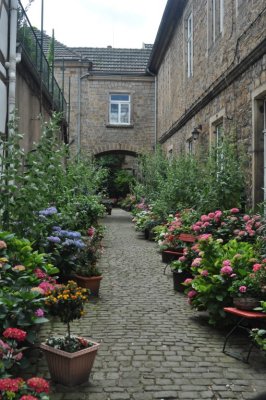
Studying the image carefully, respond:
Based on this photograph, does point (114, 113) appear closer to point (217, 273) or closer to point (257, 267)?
point (217, 273)

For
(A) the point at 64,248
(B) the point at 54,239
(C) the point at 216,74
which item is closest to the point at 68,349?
(B) the point at 54,239

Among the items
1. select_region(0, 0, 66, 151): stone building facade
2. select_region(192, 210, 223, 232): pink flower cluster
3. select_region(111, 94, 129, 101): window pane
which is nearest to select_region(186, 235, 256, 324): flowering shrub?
select_region(192, 210, 223, 232): pink flower cluster

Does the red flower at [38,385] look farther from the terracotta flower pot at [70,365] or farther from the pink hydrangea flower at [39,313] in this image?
the pink hydrangea flower at [39,313]

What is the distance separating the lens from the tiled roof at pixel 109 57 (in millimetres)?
22250

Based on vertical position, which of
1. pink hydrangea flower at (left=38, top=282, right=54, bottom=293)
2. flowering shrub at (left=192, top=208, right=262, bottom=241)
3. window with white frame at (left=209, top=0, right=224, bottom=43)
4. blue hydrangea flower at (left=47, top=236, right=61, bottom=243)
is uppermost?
window with white frame at (left=209, top=0, right=224, bottom=43)

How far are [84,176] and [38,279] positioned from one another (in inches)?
332

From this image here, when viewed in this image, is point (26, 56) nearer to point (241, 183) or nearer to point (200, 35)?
point (241, 183)

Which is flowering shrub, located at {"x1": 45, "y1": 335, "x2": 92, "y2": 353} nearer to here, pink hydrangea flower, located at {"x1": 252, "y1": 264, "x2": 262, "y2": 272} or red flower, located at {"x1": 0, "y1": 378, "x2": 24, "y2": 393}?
red flower, located at {"x1": 0, "y1": 378, "x2": 24, "y2": 393}

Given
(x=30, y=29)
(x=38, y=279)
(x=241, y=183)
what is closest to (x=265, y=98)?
(x=241, y=183)

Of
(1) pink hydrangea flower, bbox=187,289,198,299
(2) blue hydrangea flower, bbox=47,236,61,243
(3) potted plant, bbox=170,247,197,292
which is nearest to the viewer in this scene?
(1) pink hydrangea flower, bbox=187,289,198,299

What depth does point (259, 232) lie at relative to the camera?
21.3 feet

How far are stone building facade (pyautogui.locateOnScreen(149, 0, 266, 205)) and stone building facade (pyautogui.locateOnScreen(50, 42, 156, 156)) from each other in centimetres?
374

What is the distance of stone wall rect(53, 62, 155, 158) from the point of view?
2172 centimetres

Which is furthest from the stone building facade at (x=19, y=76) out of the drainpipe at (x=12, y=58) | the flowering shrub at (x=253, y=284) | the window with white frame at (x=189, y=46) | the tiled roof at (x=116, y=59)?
the tiled roof at (x=116, y=59)
